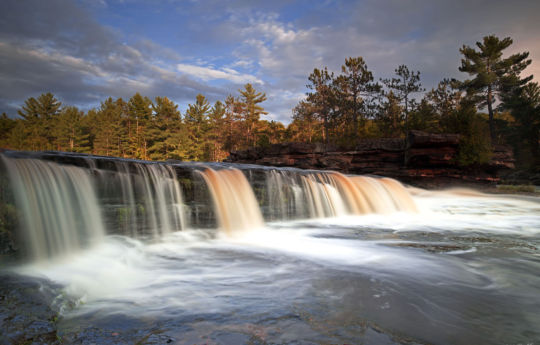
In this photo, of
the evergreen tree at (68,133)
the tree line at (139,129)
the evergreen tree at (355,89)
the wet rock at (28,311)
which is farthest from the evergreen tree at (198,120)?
the wet rock at (28,311)

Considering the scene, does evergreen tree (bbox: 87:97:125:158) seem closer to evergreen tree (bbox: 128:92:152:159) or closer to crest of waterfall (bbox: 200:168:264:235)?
evergreen tree (bbox: 128:92:152:159)

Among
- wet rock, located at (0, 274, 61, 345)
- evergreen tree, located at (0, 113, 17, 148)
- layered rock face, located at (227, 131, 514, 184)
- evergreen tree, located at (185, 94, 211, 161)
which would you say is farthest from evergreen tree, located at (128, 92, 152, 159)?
wet rock, located at (0, 274, 61, 345)

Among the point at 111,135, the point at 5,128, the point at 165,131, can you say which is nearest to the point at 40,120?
the point at 5,128

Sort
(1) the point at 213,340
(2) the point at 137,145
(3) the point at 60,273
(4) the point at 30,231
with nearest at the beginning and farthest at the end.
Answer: (1) the point at 213,340 → (3) the point at 60,273 → (4) the point at 30,231 → (2) the point at 137,145

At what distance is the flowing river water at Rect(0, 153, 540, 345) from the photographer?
208 centimetres

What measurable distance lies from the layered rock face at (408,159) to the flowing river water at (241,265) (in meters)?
9.68

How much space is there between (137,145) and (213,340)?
50669mm

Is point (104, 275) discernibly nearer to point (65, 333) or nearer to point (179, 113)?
point (65, 333)

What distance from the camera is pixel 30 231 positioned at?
12.6ft

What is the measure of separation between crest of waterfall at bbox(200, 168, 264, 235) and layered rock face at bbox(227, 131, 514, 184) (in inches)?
554

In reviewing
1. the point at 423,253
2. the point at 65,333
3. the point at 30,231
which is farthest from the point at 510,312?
the point at 30,231

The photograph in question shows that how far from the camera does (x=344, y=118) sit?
3491 centimetres

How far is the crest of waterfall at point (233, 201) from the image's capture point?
6.87 m

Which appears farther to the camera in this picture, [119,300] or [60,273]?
[60,273]
